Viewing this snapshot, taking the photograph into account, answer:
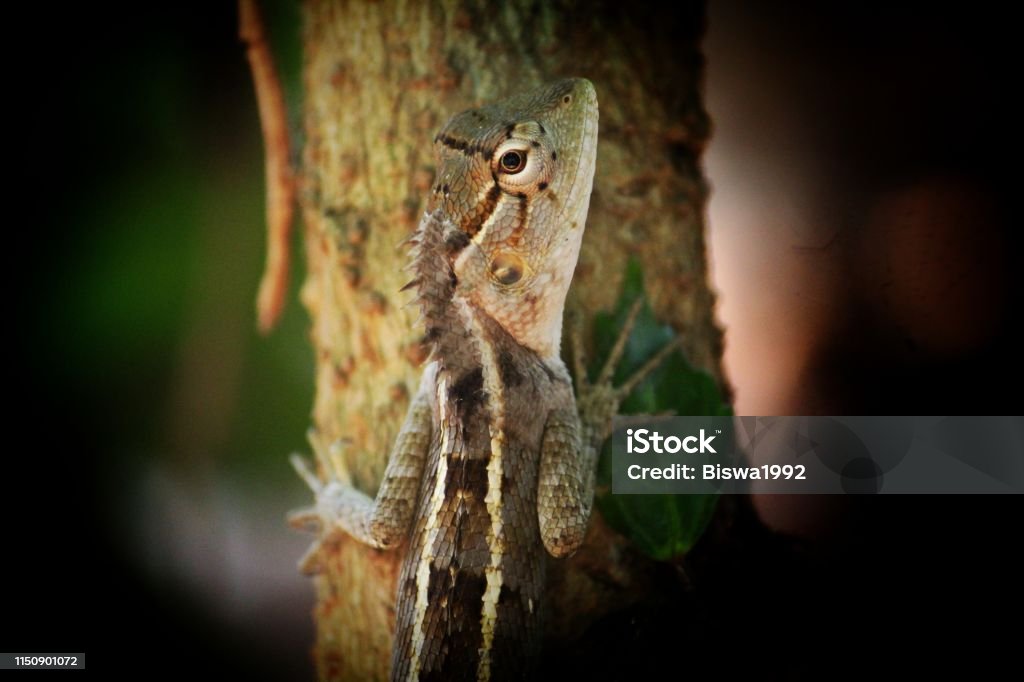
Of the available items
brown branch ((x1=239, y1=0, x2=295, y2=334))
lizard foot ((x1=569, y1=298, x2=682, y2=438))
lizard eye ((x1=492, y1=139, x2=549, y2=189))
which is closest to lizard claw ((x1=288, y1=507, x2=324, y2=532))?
brown branch ((x1=239, y1=0, x2=295, y2=334))

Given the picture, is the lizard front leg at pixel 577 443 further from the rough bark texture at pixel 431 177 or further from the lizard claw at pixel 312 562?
the lizard claw at pixel 312 562

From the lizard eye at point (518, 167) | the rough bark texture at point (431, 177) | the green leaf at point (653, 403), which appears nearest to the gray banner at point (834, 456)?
the green leaf at point (653, 403)

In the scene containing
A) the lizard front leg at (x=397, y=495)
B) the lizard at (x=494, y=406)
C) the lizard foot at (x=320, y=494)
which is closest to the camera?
the lizard at (x=494, y=406)

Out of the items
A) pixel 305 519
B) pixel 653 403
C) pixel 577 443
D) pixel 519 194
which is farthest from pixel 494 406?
pixel 305 519

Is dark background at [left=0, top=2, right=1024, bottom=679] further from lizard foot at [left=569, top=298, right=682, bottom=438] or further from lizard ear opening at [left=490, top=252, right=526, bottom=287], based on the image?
lizard ear opening at [left=490, top=252, right=526, bottom=287]

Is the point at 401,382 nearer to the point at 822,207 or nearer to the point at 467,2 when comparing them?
the point at 467,2

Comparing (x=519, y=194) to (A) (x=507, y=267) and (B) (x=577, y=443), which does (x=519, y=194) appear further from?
(B) (x=577, y=443)

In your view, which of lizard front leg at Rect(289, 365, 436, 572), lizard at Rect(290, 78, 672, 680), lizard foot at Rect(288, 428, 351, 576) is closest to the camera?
lizard at Rect(290, 78, 672, 680)
